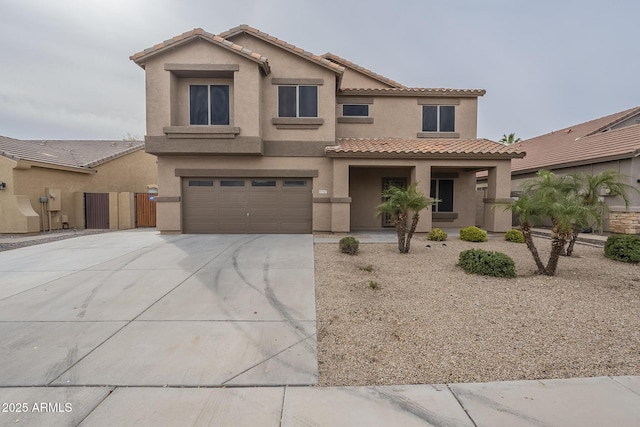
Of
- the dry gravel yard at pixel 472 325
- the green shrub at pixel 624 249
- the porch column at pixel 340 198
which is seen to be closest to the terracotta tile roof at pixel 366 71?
the porch column at pixel 340 198

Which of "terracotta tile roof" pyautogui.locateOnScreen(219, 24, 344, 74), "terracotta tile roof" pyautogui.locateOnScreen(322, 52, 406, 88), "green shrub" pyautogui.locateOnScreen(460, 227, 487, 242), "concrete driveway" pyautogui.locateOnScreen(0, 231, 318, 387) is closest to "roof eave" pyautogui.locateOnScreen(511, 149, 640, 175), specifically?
"green shrub" pyautogui.locateOnScreen(460, 227, 487, 242)

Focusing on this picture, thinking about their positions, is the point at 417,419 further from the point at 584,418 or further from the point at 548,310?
the point at 548,310

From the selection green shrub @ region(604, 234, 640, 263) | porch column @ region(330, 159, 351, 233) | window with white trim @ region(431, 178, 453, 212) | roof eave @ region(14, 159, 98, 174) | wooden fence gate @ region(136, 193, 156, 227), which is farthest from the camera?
wooden fence gate @ region(136, 193, 156, 227)

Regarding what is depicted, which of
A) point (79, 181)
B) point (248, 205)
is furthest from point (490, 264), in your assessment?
point (79, 181)

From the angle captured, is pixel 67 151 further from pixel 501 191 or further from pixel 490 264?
pixel 501 191

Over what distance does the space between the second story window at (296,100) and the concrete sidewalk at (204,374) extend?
366 inches

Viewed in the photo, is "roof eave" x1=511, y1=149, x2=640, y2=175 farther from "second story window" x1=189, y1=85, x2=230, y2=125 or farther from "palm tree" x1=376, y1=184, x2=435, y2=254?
"second story window" x1=189, y1=85, x2=230, y2=125

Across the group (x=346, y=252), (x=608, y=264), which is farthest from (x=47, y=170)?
(x=608, y=264)

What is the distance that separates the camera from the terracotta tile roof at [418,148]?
1315cm

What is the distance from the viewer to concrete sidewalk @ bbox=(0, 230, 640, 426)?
2.83 meters

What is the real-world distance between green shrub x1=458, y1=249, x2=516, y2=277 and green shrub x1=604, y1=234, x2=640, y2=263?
13.3 ft

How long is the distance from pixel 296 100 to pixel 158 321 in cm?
1123

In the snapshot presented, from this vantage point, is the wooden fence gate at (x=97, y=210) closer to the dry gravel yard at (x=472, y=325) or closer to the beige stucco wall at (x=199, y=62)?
the beige stucco wall at (x=199, y=62)

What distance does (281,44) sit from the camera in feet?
44.6
